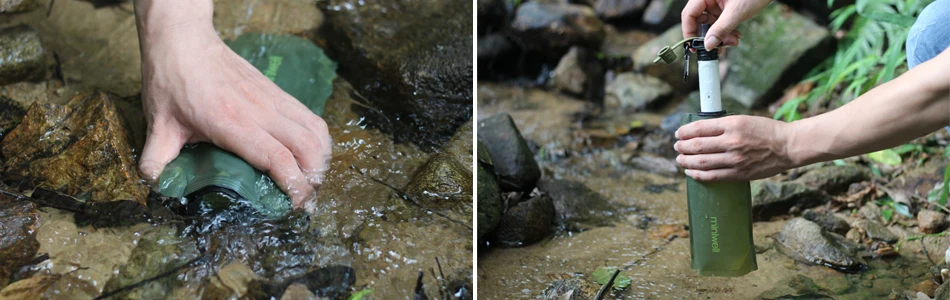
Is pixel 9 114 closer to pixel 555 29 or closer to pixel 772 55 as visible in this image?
pixel 555 29

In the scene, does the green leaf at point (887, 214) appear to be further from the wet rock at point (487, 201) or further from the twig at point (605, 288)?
the wet rock at point (487, 201)

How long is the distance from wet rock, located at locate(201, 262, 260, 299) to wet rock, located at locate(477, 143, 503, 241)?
0.77m

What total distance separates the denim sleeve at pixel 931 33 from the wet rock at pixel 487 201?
1257 mm

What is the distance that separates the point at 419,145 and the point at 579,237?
0.64 metres

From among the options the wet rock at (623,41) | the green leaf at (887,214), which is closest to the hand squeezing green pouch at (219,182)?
the green leaf at (887,214)

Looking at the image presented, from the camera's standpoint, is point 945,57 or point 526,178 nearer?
point 945,57

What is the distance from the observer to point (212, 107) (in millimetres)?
2064

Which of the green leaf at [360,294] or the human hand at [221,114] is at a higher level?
the human hand at [221,114]

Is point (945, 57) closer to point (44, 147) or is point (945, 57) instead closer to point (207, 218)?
point (207, 218)

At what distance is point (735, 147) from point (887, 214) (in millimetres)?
1191

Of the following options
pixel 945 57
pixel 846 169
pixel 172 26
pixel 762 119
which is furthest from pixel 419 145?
pixel 846 169

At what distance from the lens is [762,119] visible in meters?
1.70

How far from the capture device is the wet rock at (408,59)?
233 cm

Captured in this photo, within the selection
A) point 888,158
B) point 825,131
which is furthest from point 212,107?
point 888,158
